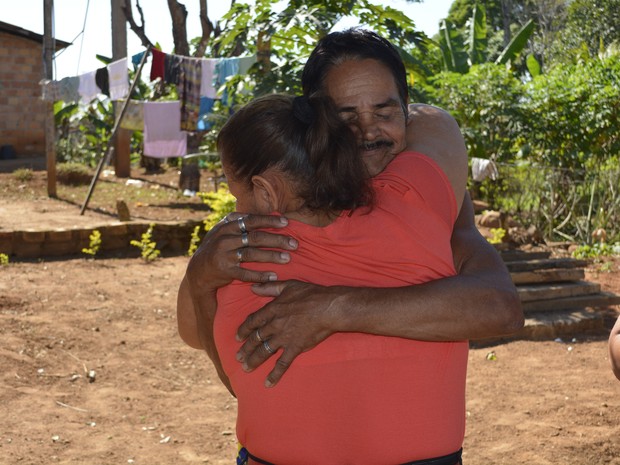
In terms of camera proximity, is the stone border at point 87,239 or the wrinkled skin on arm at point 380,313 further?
the stone border at point 87,239

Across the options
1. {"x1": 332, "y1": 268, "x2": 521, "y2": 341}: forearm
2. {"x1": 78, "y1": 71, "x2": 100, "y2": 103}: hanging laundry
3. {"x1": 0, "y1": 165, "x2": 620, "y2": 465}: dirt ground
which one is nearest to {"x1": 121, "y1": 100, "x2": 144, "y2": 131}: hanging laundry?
{"x1": 78, "y1": 71, "x2": 100, "y2": 103}: hanging laundry

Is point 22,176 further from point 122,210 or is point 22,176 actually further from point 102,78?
point 122,210

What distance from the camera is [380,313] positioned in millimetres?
1450

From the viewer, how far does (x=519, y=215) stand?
33.9ft

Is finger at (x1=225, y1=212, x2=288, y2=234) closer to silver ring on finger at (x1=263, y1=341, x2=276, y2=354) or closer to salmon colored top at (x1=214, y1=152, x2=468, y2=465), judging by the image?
salmon colored top at (x1=214, y1=152, x2=468, y2=465)

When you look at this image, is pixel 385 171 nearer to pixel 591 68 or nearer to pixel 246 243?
pixel 246 243

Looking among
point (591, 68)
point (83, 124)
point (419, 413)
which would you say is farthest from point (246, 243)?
point (83, 124)

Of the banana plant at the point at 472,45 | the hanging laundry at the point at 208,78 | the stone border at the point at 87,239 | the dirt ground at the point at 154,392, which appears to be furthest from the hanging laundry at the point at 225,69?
the dirt ground at the point at 154,392

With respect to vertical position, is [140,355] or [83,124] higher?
[83,124]

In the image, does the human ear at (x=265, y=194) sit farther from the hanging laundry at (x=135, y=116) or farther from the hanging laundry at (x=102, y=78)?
the hanging laundry at (x=135, y=116)

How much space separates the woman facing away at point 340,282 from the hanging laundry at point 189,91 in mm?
10209

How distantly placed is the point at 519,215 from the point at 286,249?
30.4ft

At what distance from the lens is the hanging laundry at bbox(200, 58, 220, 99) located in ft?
37.2

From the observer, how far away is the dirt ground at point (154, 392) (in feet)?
13.2
